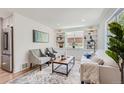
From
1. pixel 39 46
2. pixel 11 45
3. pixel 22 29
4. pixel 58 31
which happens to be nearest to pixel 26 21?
pixel 22 29

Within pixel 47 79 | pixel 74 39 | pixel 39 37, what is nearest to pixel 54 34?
pixel 74 39

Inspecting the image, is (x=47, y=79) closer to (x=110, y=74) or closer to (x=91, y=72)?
(x=91, y=72)

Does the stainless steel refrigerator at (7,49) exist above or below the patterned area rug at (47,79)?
above

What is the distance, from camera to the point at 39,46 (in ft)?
17.5

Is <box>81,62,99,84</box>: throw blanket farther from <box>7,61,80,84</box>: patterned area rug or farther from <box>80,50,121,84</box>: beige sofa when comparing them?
<box>7,61,80,84</box>: patterned area rug

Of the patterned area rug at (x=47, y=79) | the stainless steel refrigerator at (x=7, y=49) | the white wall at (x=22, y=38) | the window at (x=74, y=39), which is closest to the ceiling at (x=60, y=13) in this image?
the white wall at (x=22, y=38)

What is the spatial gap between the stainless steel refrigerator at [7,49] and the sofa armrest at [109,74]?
3129mm

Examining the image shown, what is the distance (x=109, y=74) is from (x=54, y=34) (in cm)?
576

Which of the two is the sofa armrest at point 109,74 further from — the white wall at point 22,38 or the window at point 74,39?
the window at point 74,39

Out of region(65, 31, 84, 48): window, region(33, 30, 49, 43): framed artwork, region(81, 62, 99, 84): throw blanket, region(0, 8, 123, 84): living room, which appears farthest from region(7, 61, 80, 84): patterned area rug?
region(65, 31, 84, 48): window

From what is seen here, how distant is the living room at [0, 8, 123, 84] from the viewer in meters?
3.25

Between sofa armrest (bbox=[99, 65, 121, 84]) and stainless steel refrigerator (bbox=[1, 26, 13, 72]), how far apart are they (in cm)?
313

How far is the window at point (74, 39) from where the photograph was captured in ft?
22.1
